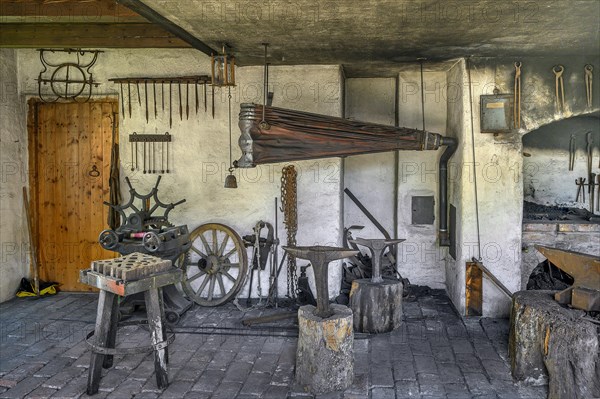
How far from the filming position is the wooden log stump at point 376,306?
185 inches

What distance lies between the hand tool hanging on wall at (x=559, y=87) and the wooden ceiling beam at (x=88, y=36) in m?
3.89

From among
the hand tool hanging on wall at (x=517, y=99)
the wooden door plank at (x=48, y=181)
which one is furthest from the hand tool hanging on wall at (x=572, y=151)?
the wooden door plank at (x=48, y=181)

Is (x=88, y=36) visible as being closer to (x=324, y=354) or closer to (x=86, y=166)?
(x=86, y=166)

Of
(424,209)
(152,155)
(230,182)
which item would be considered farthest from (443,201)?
(152,155)

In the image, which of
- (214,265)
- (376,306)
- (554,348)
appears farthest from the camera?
(214,265)

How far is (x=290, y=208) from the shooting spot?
18.4ft

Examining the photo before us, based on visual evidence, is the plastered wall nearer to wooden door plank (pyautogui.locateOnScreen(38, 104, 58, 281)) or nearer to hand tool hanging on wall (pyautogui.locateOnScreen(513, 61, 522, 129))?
wooden door plank (pyautogui.locateOnScreen(38, 104, 58, 281))

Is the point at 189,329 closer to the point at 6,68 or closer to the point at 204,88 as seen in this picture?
the point at 204,88

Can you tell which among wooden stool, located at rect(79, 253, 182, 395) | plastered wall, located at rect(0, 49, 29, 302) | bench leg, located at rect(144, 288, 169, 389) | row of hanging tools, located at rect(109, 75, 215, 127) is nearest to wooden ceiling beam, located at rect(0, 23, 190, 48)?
row of hanging tools, located at rect(109, 75, 215, 127)

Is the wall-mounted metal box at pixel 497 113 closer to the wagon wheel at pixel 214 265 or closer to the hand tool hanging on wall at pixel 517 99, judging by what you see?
the hand tool hanging on wall at pixel 517 99

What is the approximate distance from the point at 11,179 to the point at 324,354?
14.9ft

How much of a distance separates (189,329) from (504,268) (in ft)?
11.0

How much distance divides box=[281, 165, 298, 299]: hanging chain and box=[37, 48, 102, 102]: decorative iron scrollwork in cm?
259

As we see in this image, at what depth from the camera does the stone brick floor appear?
3551 millimetres
